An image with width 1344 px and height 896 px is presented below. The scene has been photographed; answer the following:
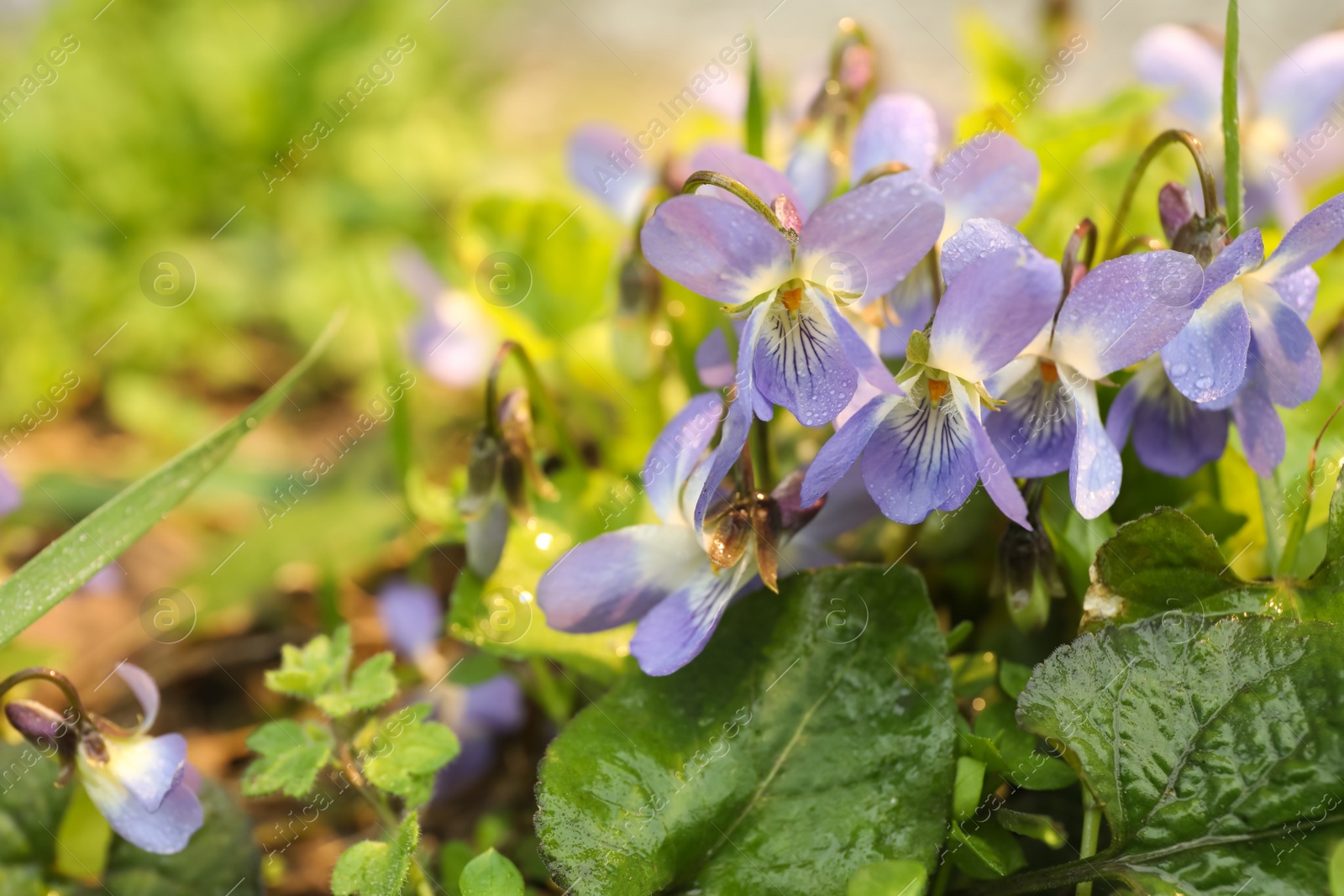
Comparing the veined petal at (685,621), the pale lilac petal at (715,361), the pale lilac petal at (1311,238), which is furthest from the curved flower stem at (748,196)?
the pale lilac petal at (1311,238)

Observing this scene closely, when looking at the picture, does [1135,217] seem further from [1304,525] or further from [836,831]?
[836,831]

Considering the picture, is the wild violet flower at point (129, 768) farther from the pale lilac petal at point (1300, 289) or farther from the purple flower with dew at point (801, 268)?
the pale lilac petal at point (1300, 289)

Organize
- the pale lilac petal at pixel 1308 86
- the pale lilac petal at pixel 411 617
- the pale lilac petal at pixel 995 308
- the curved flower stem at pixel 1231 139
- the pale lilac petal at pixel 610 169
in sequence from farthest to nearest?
the pale lilac petal at pixel 610 169 < the pale lilac petal at pixel 411 617 < the pale lilac petal at pixel 1308 86 < the curved flower stem at pixel 1231 139 < the pale lilac petal at pixel 995 308

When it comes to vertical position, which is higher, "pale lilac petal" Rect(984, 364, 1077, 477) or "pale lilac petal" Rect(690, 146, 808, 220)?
"pale lilac petal" Rect(690, 146, 808, 220)

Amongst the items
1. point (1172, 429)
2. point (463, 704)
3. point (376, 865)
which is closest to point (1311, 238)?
point (1172, 429)

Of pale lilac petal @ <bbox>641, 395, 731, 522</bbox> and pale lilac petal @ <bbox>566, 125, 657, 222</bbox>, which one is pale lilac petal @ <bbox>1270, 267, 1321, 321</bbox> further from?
pale lilac petal @ <bbox>566, 125, 657, 222</bbox>

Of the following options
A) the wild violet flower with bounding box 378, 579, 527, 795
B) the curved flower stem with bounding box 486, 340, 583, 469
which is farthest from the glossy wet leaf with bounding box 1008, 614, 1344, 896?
the wild violet flower with bounding box 378, 579, 527, 795
